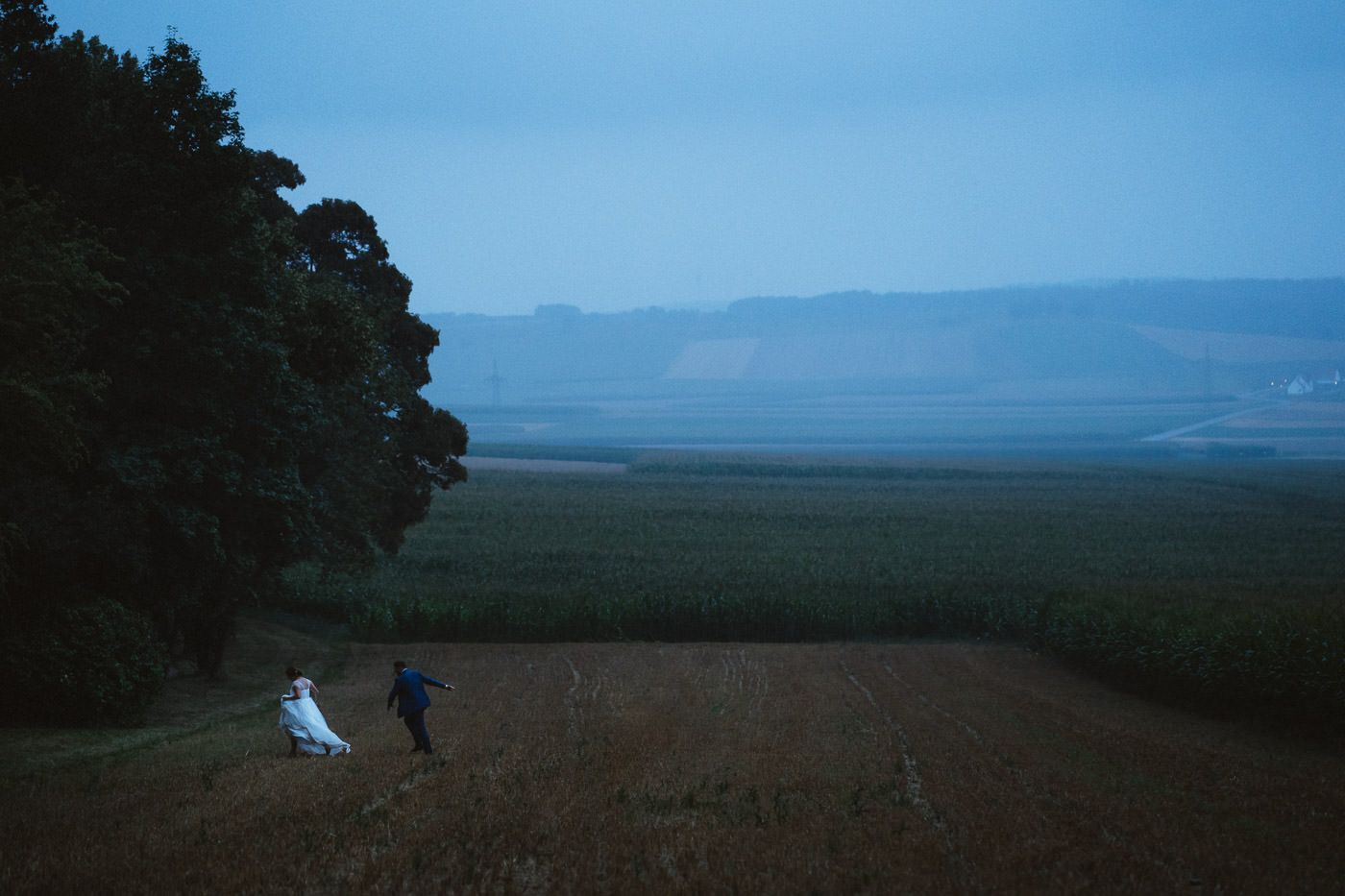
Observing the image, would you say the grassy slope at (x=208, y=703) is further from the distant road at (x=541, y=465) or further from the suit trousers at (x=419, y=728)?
the distant road at (x=541, y=465)

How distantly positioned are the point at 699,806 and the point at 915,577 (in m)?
38.9

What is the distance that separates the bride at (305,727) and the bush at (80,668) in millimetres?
4841

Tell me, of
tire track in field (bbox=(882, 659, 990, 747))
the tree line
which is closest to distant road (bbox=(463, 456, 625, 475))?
tire track in field (bbox=(882, 659, 990, 747))

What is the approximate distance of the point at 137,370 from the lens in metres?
26.0

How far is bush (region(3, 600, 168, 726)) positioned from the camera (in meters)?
22.6

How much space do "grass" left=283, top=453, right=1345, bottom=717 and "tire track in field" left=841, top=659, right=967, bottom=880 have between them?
8.19 metres

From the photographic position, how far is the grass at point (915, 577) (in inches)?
1202

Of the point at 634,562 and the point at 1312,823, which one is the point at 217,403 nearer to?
the point at 1312,823

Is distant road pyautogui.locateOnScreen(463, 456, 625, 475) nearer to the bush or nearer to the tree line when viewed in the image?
the tree line

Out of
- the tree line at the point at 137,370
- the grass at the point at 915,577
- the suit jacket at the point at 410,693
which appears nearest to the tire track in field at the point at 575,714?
the suit jacket at the point at 410,693

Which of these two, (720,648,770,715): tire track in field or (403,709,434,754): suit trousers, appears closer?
(403,709,434,754): suit trousers

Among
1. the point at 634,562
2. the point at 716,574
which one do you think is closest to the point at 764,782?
the point at 716,574

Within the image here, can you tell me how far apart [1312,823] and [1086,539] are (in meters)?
55.5

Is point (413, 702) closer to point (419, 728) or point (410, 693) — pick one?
point (410, 693)
